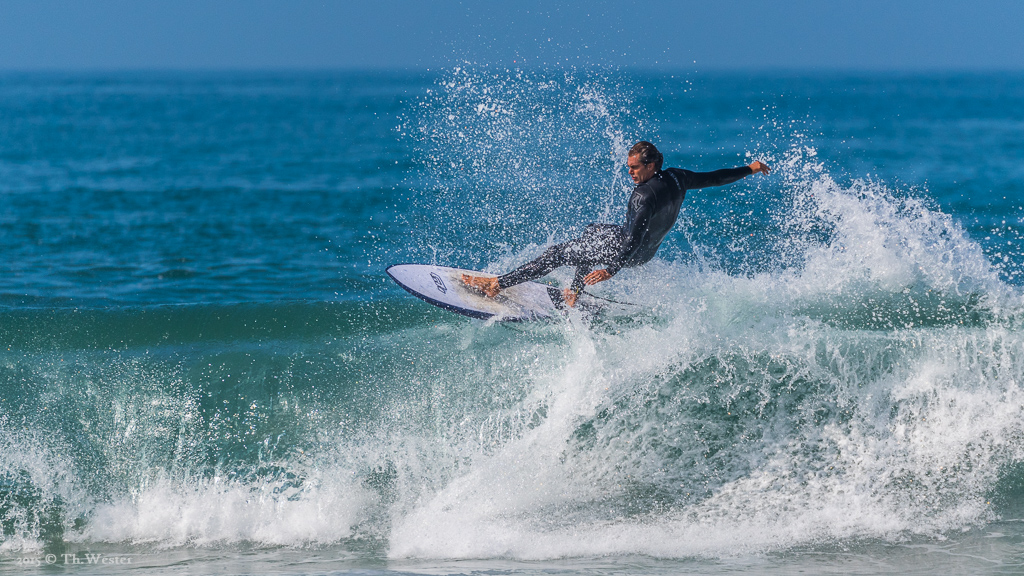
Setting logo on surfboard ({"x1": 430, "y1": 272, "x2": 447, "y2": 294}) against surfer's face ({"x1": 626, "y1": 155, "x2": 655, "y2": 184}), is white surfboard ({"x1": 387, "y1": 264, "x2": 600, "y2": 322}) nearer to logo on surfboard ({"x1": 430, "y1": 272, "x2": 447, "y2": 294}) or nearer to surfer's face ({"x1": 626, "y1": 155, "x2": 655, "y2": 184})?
logo on surfboard ({"x1": 430, "y1": 272, "x2": 447, "y2": 294})

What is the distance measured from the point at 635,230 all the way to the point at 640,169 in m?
0.48

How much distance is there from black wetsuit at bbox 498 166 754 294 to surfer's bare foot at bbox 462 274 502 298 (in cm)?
22

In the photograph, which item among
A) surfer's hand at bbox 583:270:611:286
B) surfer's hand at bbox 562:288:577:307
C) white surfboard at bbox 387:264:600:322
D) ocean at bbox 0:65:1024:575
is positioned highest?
surfer's hand at bbox 583:270:611:286

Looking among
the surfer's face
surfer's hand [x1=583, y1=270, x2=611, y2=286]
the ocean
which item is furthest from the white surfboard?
the surfer's face

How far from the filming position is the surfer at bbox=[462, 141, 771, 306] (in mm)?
6711

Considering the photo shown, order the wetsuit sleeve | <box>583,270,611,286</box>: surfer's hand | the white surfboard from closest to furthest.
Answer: <box>583,270,611,286</box>: surfer's hand, the wetsuit sleeve, the white surfboard

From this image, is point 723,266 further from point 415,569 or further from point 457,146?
point 457,146

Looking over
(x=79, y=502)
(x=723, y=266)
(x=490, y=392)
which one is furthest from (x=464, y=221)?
(x=79, y=502)

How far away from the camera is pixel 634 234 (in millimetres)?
6711

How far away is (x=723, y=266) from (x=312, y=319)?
5.31m

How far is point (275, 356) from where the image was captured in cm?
809

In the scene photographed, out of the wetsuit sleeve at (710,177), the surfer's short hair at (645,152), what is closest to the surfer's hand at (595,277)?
the surfer's short hair at (645,152)

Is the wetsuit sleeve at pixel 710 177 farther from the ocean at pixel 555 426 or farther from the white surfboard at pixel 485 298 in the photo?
the white surfboard at pixel 485 298

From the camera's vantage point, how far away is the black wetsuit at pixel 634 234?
672cm
